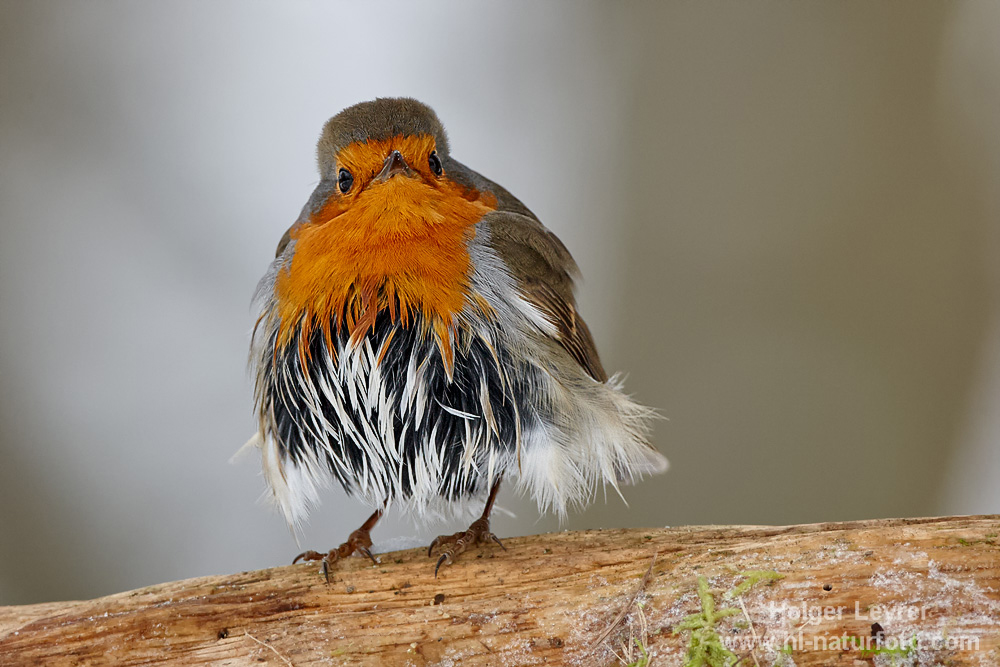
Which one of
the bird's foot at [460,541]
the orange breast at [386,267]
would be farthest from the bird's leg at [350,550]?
the orange breast at [386,267]

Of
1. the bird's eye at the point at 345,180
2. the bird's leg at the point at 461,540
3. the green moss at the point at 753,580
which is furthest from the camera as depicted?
the bird's eye at the point at 345,180

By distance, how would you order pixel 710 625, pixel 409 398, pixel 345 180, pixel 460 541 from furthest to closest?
pixel 345 180 < pixel 409 398 < pixel 460 541 < pixel 710 625

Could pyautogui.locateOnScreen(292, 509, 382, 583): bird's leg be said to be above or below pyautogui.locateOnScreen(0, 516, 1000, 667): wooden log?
above

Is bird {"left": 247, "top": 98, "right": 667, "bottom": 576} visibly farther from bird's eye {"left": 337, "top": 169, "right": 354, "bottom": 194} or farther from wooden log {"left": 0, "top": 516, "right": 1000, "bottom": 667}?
wooden log {"left": 0, "top": 516, "right": 1000, "bottom": 667}

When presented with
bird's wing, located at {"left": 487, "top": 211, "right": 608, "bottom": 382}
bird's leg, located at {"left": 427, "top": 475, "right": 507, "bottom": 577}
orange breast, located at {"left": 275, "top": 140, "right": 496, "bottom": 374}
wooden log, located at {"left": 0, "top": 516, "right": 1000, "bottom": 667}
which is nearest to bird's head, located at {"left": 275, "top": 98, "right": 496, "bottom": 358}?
orange breast, located at {"left": 275, "top": 140, "right": 496, "bottom": 374}

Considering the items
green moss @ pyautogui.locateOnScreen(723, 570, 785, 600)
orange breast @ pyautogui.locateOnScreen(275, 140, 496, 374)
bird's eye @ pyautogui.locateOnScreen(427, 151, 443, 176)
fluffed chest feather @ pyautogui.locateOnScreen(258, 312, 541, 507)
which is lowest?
green moss @ pyautogui.locateOnScreen(723, 570, 785, 600)

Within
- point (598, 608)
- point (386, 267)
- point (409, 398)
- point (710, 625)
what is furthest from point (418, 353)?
point (710, 625)

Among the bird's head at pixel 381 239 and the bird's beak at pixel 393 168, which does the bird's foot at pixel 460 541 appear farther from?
the bird's beak at pixel 393 168

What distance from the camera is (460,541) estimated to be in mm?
2596

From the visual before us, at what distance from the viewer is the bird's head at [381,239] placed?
2658 millimetres

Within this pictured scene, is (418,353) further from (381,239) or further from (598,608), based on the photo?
(598,608)

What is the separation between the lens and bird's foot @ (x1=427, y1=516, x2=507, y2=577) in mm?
2518

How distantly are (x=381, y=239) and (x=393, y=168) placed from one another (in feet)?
0.81

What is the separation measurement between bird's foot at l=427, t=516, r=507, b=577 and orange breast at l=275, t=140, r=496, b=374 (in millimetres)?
598
